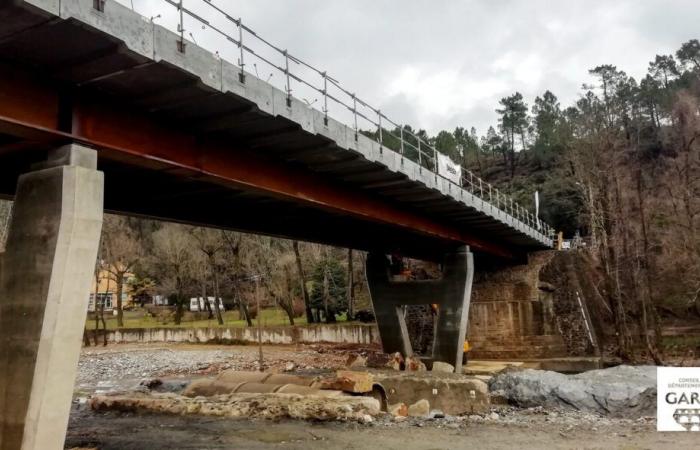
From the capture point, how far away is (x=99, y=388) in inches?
996

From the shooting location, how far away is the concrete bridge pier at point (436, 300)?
92.6 feet

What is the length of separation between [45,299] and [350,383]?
9666mm

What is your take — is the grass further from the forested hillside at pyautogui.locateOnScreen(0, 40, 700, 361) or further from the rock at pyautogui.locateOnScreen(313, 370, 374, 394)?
the rock at pyautogui.locateOnScreen(313, 370, 374, 394)

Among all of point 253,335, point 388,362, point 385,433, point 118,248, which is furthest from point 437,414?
point 118,248

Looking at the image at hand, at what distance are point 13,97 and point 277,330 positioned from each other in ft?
117

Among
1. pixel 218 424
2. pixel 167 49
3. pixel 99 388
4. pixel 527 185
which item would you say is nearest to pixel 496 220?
pixel 218 424

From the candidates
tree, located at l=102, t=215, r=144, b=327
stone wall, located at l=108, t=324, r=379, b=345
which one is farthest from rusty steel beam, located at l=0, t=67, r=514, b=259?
tree, located at l=102, t=215, r=144, b=327

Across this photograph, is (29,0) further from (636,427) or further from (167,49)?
(636,427)

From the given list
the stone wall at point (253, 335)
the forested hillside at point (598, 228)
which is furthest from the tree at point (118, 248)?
the stone wall at point (253, 335)

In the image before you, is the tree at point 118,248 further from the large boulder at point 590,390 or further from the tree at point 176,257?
the large boulder at point 590,390

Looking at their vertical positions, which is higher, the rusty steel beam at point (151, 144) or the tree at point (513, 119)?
the tree at point (513, 119)

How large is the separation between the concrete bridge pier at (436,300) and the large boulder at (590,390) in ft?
25.2

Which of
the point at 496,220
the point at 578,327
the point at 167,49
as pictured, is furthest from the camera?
the point at 578,327

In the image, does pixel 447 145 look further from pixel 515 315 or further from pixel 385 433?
pixel 385 433
